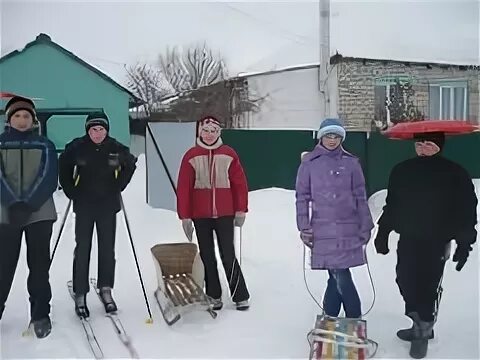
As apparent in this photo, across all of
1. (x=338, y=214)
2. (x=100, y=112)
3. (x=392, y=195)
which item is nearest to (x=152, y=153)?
(x=100, y=112)

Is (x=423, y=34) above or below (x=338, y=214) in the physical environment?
above

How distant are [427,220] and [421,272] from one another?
0.19m

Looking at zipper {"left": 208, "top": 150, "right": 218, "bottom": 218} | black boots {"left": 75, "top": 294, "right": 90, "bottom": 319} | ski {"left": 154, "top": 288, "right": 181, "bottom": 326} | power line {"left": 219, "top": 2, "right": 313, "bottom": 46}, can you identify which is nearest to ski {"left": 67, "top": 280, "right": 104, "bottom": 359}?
black boots {"left": 75, "top": 294, "right": 90, "bottom": 319}

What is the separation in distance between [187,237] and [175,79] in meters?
0.61

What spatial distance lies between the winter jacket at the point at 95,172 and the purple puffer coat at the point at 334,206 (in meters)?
0.66

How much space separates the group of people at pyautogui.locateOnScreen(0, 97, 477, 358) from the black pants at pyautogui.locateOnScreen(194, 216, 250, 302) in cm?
2

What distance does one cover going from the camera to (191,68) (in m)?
2.22

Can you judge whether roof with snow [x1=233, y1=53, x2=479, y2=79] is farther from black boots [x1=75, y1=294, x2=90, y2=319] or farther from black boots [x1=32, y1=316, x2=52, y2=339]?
black boots [x1=32, y1=316, x2=52, y2=339]

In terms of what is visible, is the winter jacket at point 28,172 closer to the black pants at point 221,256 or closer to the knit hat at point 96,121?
the knit hat at point 96,121

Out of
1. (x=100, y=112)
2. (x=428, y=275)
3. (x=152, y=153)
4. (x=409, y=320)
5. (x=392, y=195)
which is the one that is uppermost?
(x=100, y=112)

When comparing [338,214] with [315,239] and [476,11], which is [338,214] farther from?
[476,11]

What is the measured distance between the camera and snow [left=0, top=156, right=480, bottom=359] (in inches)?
84.7

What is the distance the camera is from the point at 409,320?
7.20ft

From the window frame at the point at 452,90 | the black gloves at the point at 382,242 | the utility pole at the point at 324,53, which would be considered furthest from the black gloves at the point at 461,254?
the utility pole at the point at 324,53
